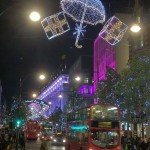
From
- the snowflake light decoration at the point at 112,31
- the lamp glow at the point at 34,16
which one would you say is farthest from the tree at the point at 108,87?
the lamp glow at the point at 34,16

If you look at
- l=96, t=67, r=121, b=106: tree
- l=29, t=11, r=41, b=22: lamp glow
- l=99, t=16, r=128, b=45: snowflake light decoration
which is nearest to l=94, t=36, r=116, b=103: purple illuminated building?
l=96, t=67, r=121, b=106: tree

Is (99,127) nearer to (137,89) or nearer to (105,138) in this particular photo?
(105,138)

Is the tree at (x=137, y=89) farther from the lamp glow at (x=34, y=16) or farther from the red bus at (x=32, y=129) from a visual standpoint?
the lamp glow at (x=34, y=16)

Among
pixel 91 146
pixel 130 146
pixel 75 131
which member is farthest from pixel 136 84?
pixel 91 146

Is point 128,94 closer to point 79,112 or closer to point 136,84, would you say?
point 136,84

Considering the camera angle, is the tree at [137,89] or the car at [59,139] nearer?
the tree at [137,89]

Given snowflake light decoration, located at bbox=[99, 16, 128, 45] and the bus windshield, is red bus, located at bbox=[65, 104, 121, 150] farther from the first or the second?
snowflake light decoration, located at bbox=[99, 16, 128, 45]

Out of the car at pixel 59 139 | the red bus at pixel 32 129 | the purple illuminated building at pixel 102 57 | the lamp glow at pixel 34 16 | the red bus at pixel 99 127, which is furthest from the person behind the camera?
the purple illuminated building at pixel 102 57

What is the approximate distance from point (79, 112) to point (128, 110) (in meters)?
17.4

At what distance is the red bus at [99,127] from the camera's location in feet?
99.9

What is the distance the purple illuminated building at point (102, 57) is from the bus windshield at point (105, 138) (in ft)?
187

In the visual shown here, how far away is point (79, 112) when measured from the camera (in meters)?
33.6

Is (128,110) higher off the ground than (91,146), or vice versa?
(128,110)

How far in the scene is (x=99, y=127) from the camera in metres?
30.8
